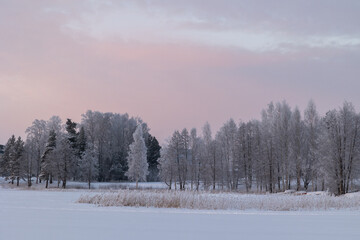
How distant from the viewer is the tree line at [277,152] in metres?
35.5

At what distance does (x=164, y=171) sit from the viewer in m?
50.9

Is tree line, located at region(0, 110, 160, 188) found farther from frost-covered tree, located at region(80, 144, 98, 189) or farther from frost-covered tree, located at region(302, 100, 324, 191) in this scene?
frost-covered tree, located at region(302, 100, 324, 191)

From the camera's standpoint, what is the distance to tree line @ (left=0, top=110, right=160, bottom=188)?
51.3 meters

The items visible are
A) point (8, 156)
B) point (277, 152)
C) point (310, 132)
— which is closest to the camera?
point (310, 132)

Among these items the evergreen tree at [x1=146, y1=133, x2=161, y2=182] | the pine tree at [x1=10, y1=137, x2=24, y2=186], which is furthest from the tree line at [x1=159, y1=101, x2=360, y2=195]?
the pine tree at [x1=10, y1=137, x2=24, y2=186]

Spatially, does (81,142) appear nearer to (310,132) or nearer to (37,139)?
(37,139)

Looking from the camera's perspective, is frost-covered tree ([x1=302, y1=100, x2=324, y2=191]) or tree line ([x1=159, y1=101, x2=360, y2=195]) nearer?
tree line ([x1=159, y1=101, x2=360, y2=195])

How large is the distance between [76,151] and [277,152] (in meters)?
31.9

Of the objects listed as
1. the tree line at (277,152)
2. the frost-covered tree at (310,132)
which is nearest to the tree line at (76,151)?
the tree line at (277,152)

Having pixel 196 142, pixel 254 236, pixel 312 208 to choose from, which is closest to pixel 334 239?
pixel 254 236

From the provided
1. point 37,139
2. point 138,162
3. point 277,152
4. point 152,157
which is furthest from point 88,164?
point 277,152

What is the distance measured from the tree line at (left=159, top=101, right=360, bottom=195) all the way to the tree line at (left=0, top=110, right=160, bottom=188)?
7564 mm

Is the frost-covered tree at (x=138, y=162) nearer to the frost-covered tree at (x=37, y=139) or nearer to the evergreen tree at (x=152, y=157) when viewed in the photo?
the evergreen tree at (x=152, y=157)

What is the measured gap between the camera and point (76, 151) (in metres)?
55.1
